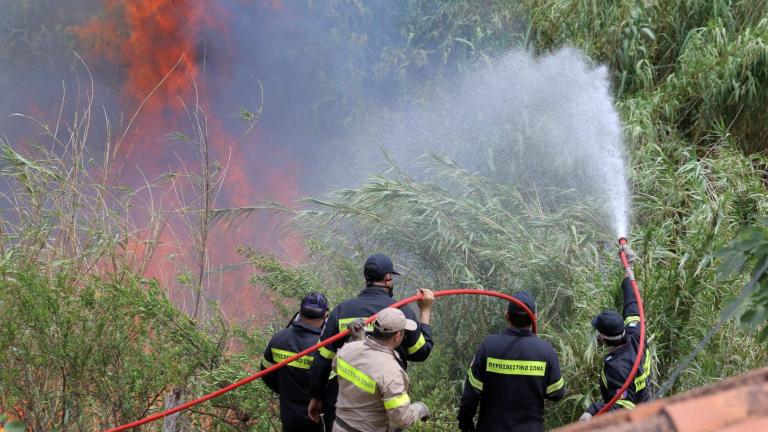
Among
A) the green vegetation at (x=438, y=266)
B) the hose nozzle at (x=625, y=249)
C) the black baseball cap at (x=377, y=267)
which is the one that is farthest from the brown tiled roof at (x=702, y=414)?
the hose nozzle at (x=625, y=249)

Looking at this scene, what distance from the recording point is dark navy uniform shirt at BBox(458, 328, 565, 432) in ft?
14.4

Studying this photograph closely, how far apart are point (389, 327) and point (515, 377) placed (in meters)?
0.89

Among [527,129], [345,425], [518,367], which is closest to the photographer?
[345,425]

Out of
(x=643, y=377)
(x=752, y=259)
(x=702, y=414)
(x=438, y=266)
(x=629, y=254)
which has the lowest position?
(x=438, y=266)

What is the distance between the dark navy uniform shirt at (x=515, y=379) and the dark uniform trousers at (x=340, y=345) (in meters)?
0.33

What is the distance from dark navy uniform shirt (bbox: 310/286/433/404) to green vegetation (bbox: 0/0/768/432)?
0.92 meters

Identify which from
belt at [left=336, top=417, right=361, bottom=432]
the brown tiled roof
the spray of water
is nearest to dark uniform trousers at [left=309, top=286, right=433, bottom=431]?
belt at [left=336, top=417, right=361, bottom=432]

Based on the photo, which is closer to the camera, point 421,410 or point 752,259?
point 752,259

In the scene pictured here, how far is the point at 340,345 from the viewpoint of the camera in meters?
4.48

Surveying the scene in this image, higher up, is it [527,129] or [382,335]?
[382,335]

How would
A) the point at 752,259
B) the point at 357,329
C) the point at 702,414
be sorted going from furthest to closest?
the point at 357,329 < the point at 752,259 < the point at 702,414

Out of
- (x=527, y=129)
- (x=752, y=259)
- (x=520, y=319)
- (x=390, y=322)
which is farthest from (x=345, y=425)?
(x=527, y=129)

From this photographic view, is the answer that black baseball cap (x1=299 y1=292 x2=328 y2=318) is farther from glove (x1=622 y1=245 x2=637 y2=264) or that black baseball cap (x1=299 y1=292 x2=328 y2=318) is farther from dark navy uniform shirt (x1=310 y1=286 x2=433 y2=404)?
glove (x1=622 y1=245 x2=637 y2=264)

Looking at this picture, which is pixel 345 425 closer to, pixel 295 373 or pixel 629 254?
pixel 295 373
